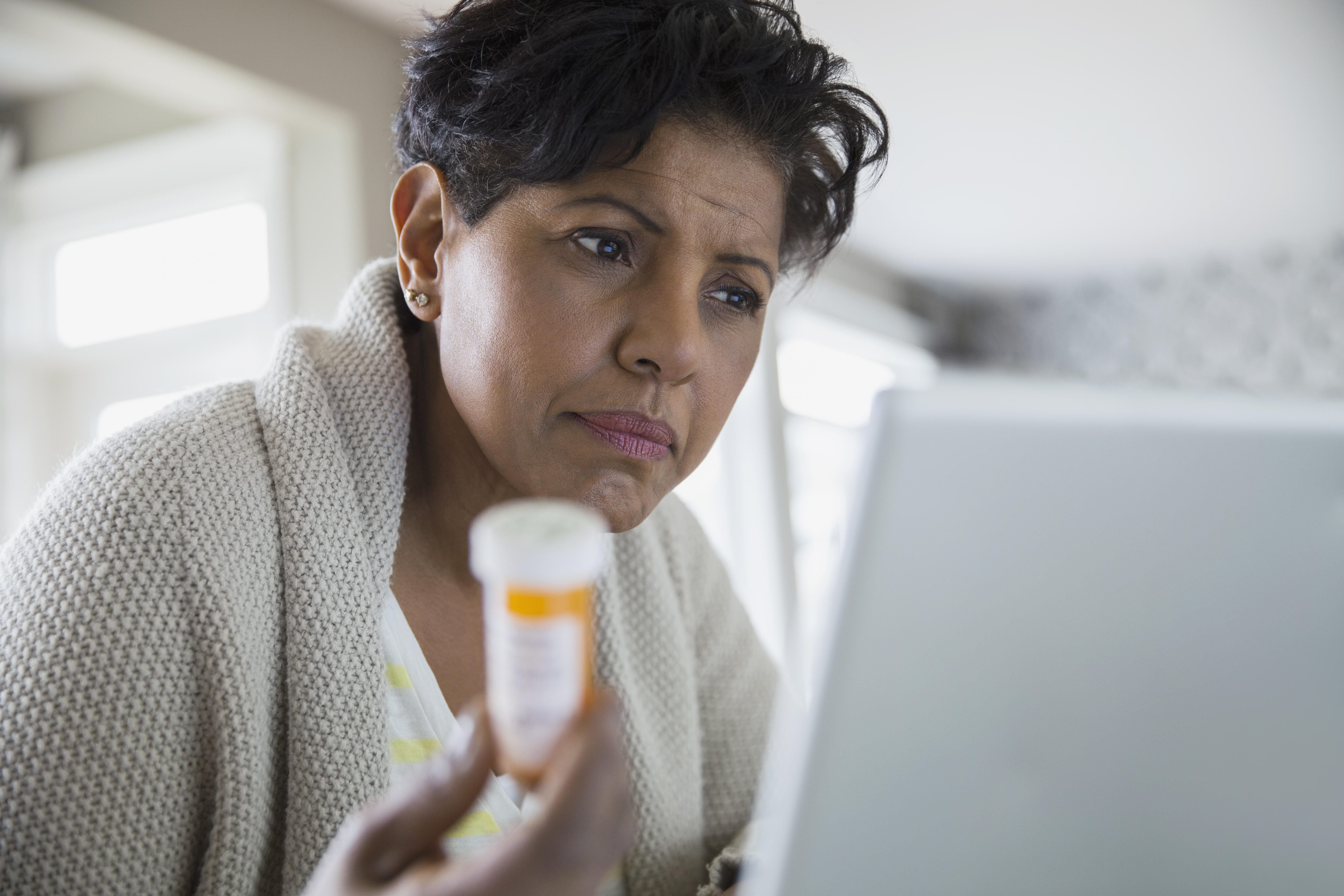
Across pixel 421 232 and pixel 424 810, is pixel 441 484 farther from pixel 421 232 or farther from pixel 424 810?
pixel 424 810

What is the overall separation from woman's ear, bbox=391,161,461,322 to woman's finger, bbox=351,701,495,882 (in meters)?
0.58

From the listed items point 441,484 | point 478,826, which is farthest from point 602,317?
point 478,826

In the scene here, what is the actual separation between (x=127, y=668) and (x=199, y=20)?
6.67 ft

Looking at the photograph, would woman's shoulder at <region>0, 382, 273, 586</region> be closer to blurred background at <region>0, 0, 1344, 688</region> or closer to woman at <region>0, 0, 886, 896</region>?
woman at <region>0, 0, 886, 896</region>

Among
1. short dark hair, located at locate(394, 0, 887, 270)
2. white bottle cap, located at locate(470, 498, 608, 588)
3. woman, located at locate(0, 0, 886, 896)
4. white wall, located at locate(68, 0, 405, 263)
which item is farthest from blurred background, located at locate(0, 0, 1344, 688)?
white bottle cap, located at locate(470, 498, 608, 588)

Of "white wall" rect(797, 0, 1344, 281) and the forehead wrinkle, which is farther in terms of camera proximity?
"white wall" rect(797, 0, 1344, 281)

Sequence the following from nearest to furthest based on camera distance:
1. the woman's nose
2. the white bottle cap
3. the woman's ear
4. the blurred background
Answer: the white bottle cap → the woman's nose → the woman's ear → the blurred background

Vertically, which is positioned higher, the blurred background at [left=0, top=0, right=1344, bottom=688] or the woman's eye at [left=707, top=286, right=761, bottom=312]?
the blurred background at [left=0, top=0, right=1344, bottom=688]

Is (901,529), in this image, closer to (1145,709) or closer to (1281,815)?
(1145,709)

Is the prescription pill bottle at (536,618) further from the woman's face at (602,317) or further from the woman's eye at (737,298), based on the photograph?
the woman's eye at (737,298)

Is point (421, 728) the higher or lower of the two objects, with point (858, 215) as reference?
lower

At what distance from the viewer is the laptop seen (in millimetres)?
408

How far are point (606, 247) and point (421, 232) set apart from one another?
0.65ft

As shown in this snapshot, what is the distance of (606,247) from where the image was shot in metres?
0.82
